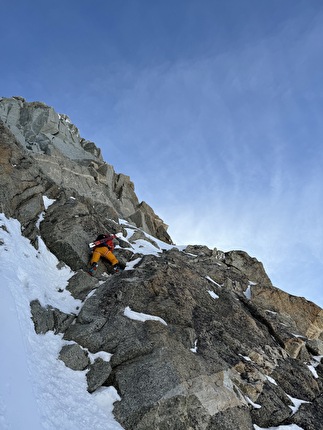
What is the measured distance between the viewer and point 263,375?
14.9 m

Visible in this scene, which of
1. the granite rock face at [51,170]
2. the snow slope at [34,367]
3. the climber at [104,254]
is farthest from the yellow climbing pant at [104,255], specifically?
the granite rock face at [51,170]

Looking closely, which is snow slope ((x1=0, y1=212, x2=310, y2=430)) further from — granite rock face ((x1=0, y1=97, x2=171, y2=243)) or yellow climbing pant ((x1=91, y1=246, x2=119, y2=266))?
granite rock face ((x1=0, y1=97, x2=171, y2=243))

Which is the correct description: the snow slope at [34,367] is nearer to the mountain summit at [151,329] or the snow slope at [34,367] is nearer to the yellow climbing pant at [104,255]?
the mountain summit at [151,329]

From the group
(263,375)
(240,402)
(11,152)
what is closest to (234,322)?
(263,375)

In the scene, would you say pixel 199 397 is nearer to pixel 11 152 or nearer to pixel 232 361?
pixel 232 361

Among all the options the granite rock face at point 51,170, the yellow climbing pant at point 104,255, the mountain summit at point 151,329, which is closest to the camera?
the mountain summit at point 151,329

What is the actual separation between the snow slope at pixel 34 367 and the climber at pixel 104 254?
2.71 m

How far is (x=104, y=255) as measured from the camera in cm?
1928

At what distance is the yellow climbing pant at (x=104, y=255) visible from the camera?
1878 centimetres

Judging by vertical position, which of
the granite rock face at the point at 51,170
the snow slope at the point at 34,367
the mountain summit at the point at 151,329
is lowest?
the snow slope at the point at 34,367

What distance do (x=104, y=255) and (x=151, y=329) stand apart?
6.60 m

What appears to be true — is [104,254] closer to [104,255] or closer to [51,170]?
[104,255]

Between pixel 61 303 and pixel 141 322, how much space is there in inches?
142

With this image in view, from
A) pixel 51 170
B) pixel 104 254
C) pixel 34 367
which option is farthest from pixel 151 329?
pixel 51 170
